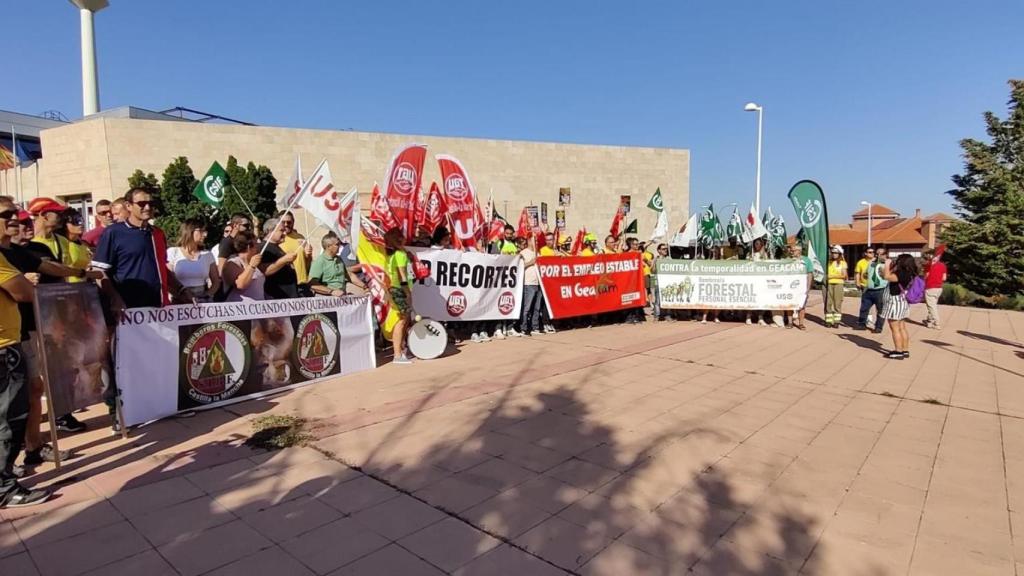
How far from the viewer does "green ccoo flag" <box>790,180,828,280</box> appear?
33.3 feet

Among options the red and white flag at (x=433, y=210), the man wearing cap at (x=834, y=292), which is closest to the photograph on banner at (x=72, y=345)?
the red and white flag at (x=433, y=210)

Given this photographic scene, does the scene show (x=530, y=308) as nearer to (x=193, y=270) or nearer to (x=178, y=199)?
(x=193, y=270)

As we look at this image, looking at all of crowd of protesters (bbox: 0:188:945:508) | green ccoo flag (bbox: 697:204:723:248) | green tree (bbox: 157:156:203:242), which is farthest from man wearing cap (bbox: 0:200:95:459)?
green tree (bbox: 157:156:203:242)

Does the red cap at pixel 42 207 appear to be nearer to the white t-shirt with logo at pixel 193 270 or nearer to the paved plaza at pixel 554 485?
the white t-shirt with logo at pixel 193 270

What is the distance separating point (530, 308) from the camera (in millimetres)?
9906

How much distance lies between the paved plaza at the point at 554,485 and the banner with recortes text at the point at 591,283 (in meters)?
3.73

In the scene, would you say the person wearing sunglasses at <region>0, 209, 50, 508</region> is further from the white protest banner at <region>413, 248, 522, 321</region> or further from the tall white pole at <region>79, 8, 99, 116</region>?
the tall white pole at <region>79, 8, 99, 116</region>

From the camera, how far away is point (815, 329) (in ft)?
35.9

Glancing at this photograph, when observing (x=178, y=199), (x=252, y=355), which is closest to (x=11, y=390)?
(x=252, y=355)

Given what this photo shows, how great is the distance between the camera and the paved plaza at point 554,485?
2.80 metres

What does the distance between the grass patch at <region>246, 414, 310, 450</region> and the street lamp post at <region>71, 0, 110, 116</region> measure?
47.6 m

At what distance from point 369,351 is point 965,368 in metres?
8.41

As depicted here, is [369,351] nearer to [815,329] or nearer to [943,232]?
[815,329]

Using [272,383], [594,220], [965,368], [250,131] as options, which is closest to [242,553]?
[272,383]
